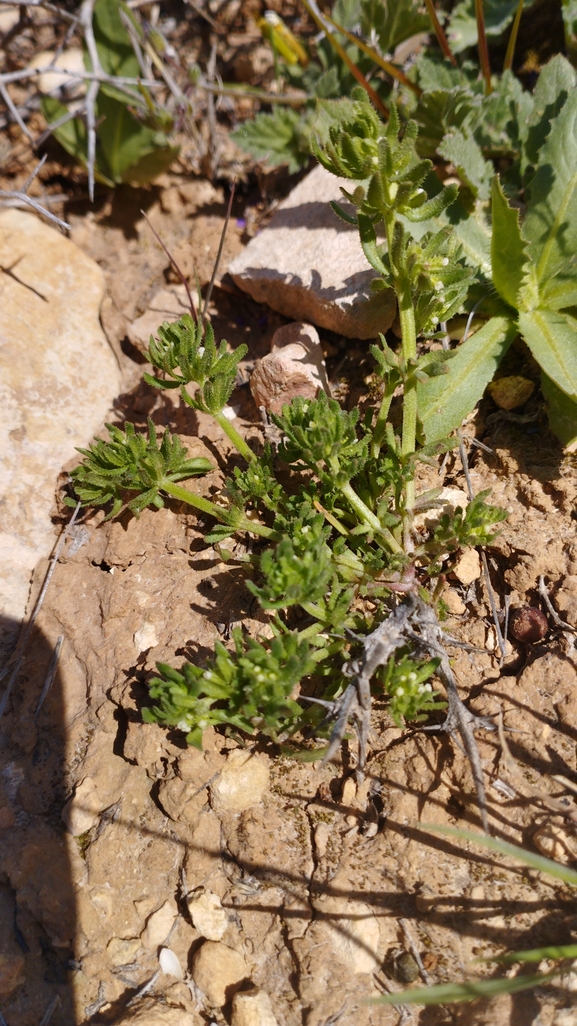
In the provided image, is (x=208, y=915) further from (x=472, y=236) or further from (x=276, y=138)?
(x=276, y=138)

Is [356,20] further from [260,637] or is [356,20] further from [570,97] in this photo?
[260,637]

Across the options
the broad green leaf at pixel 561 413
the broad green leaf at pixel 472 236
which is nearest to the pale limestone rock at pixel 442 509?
the broad green leaf at pixel 561 413

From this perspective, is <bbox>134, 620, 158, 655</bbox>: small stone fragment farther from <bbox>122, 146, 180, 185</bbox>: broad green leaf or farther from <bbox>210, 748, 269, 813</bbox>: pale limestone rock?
<bbox>122, 146, 180, 185</bbox>: broad green leaf

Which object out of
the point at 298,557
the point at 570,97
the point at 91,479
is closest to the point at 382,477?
the point at 298,557

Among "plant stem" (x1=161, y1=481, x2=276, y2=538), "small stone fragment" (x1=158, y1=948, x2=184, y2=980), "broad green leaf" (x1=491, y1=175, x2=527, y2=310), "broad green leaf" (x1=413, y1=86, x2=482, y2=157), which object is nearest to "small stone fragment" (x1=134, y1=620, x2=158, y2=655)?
"plant stem" (x1=161, y1=481, x2=276, y2=538)

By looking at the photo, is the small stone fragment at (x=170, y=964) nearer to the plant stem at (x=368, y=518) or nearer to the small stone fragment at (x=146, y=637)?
the small stone fragment at (x=146, y=637)

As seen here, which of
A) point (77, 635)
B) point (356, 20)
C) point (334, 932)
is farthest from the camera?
point (356, 20)
